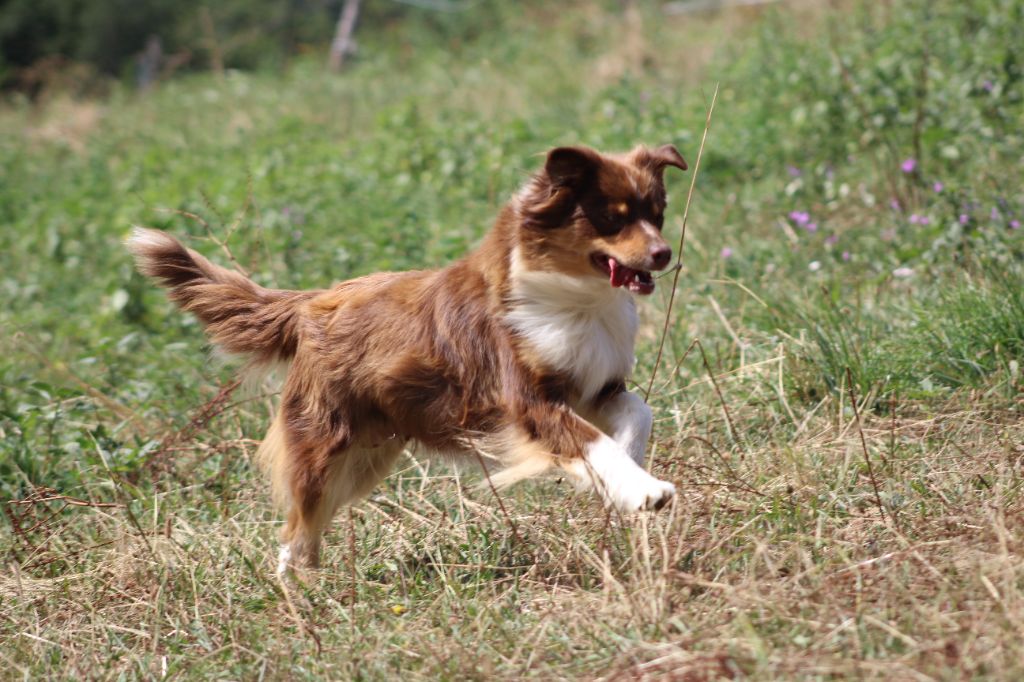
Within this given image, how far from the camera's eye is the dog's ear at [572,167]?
4.36 m

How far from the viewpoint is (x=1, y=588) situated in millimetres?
4895

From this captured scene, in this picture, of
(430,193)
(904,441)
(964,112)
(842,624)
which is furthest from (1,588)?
(964,112)

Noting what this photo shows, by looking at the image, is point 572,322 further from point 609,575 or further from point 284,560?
point 284,560

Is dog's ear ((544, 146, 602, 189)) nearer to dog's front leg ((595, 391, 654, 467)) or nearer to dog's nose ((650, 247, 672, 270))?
dog's nose ((650, 247, 672, 270))

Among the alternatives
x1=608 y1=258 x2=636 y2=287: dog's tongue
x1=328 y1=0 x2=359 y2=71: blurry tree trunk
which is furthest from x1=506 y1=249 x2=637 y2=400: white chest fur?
x1=328 y1=0 x2=359 y2=71: blurry tree trunk

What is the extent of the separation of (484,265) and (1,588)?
2.35m

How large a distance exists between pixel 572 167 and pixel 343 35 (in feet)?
54.5

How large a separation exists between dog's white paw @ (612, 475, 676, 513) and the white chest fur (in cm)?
53

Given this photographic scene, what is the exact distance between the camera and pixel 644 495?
4.11m

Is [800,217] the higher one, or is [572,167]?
[572,167]

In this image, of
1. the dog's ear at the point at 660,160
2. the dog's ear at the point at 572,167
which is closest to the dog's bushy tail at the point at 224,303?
the dog's ear at the point at 572,167

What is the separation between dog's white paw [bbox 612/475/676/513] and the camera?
13.5 feet

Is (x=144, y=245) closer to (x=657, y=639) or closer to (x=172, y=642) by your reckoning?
(x=172, y=642)

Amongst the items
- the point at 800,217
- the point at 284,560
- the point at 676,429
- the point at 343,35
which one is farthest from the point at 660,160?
the point at 343,35
